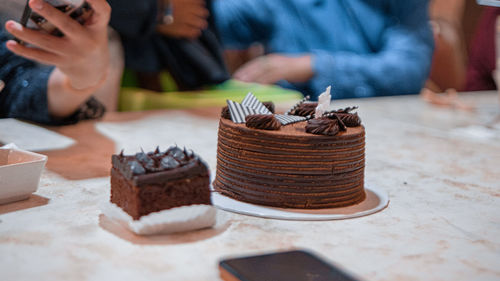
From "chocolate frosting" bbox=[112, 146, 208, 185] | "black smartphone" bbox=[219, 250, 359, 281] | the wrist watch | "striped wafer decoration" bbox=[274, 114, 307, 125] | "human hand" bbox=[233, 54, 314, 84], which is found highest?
the wrist watch

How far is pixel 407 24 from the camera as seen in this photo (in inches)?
153

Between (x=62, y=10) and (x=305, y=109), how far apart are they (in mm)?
646

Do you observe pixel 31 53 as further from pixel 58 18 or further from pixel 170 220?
pixel 170 220

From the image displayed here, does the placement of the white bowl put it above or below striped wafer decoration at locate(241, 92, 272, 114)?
below

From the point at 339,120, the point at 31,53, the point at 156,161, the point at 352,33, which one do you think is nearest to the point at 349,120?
the point at 339,120

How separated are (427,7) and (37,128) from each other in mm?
2993

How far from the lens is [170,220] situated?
3.07 feet

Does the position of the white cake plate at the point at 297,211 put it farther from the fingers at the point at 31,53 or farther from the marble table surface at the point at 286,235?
the fingers at the point at 31,53

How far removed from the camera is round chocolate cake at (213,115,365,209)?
1.05 m

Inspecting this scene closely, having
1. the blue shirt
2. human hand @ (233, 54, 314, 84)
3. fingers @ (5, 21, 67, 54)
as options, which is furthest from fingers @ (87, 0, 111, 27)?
the blue shirt

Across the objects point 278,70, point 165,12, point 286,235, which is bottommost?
point 278,70

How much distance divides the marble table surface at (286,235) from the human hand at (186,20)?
1.26 metres

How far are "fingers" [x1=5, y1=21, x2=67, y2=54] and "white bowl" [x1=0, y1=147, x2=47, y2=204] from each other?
42cm

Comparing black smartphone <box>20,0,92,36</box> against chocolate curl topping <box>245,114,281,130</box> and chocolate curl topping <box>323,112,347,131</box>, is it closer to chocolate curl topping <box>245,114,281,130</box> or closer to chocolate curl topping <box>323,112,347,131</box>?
chocolate curl topping <box>245,114,281,130</box>
